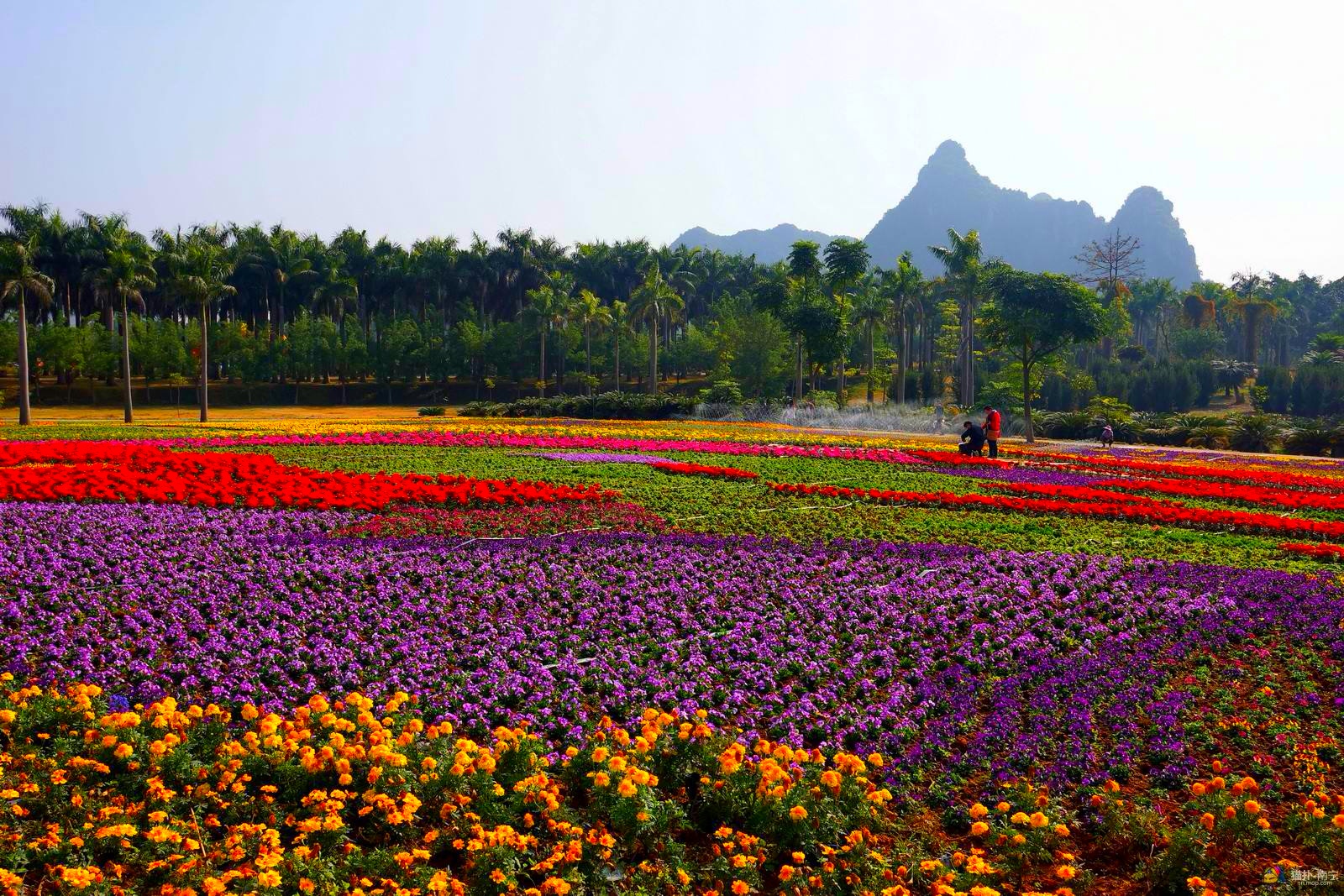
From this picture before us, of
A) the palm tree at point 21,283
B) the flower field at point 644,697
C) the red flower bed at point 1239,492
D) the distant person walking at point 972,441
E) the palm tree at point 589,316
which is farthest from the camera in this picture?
the palm tree at point 589,316

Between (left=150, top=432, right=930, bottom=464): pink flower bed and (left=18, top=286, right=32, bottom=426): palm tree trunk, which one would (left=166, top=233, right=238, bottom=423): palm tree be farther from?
(left=150, top=432, right=930, bottom=464): pink flower bed

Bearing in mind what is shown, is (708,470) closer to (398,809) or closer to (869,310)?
(398,809)

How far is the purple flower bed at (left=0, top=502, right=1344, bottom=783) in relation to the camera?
720 centimetres

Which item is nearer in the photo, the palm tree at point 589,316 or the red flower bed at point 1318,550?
the red flower bed at point 1318,550

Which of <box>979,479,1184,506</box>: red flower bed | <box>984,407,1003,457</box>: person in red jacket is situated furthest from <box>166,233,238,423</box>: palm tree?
<box>979,479,1184,506</box>: red flower bed

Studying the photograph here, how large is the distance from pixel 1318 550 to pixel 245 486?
657 inches

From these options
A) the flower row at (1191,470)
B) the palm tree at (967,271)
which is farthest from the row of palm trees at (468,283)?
the flower row at (1191,470)

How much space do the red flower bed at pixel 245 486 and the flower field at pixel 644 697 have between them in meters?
0.13

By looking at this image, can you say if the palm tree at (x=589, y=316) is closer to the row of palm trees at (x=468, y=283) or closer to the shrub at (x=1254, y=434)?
the row of palm trees at (x=468, y=283)

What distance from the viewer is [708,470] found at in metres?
21.5

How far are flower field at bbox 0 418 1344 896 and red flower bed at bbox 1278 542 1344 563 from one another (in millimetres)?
95

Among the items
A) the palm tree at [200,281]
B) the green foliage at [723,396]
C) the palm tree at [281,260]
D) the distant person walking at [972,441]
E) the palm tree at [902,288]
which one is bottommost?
the distant person walking at [972,441]

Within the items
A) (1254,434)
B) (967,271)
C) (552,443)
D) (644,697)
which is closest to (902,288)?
(967,271)

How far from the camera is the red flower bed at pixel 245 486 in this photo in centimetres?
1438
